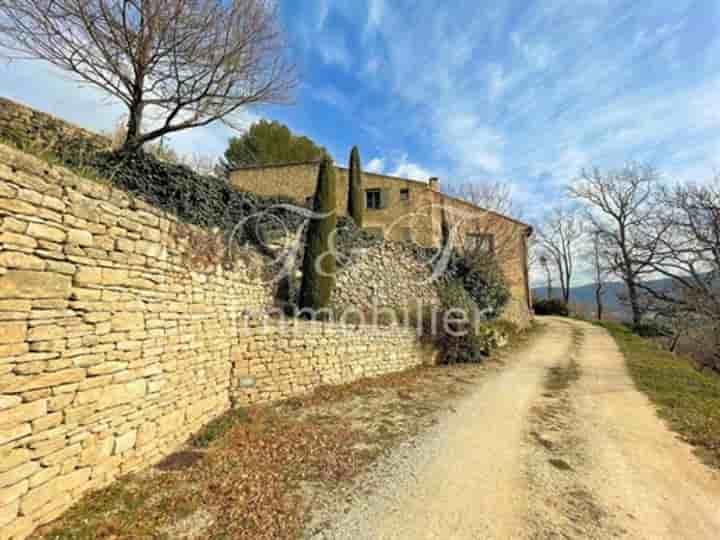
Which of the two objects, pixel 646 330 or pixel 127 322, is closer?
pixel 127 322

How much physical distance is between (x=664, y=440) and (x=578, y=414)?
116 cm

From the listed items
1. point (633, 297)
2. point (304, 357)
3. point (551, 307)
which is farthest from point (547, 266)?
point (304, 357)

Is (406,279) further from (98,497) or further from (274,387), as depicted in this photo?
(98,497)

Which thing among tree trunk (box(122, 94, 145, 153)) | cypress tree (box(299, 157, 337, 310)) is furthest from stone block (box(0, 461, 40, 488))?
tree trunk (box(122, 94, 145, 153))

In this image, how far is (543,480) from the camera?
3.57 meters

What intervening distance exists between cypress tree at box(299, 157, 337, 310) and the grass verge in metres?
7.04

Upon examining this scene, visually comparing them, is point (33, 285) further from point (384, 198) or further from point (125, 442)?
point (384, 198)

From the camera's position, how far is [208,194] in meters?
5.73

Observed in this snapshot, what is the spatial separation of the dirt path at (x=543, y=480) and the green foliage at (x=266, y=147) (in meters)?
18.4

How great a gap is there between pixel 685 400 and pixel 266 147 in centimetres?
2194

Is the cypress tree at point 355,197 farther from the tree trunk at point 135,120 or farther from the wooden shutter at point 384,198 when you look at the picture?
the tree trunk at point 135,120

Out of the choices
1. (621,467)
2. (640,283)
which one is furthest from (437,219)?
(621,467)

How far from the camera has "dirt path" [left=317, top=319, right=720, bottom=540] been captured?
2.83 m

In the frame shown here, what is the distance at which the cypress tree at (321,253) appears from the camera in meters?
7.71
